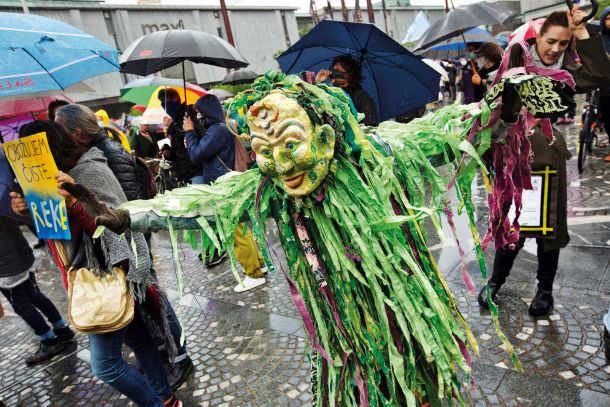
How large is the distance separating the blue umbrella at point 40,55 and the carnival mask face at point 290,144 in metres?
1.39

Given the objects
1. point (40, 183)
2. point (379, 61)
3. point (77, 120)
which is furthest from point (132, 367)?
point (379, 61)

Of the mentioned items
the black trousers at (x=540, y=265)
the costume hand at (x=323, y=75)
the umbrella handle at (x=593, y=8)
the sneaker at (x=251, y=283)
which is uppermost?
the umbrella handle at (x=593, y=8)

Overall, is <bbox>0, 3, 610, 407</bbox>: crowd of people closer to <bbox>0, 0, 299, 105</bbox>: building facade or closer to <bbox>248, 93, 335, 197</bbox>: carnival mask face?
<bbox>248, 93, 335, 197</bbox>: carnival mask face

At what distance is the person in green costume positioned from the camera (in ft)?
4.52

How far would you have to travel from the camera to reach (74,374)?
326 centimetres

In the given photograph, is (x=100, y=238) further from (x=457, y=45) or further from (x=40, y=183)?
(x=457, y=45)

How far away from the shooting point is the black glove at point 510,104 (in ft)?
4.62

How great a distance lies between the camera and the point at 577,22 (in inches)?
78.9

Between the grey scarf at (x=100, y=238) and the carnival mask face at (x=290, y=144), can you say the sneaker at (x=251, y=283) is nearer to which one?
the grey scarf at (x=100, y=238)

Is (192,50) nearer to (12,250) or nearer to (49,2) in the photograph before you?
(12,250)

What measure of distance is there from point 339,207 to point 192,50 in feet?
10.9

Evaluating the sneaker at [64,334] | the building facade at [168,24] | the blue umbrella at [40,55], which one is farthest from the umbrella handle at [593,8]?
the building facade at [168,24]

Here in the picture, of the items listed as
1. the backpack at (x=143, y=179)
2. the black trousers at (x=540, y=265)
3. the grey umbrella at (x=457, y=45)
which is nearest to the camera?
the black trousers at (x=540, y=265)

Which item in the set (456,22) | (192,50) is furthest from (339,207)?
(456,22)
